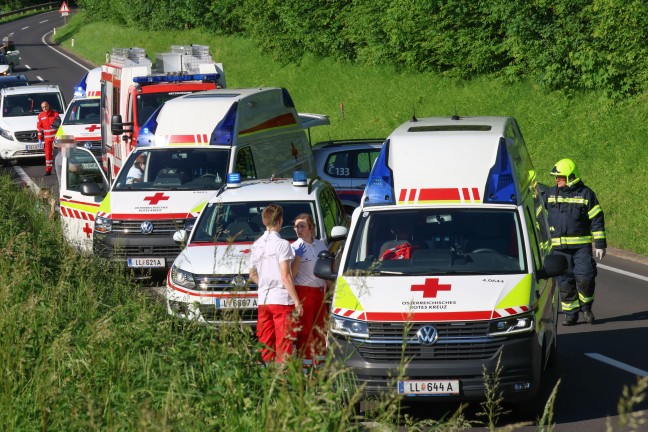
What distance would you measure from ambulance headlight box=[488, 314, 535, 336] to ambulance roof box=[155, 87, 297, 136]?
956 centimetres

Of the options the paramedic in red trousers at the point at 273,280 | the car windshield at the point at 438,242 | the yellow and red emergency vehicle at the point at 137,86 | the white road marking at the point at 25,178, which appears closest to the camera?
the car windshield at the point at 438,242

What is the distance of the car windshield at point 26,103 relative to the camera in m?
36.3

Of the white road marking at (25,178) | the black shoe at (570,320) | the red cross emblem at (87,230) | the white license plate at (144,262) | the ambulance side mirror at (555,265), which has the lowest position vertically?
the white road marking at (25,178)

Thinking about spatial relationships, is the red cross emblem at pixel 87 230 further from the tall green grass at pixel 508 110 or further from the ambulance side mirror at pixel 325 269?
the ambulance side mirror at pixel 325 269

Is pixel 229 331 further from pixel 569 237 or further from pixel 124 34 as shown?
pixel 124 34

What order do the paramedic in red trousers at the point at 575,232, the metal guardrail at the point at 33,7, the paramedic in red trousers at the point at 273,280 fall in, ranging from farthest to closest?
the metal guardrail at the point at 33,7 < the paramedic in red trousers at the point at 575,232 < the paramedic in red trousers at the point at 273,280

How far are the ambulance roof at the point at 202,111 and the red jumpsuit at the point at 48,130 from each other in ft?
44.3

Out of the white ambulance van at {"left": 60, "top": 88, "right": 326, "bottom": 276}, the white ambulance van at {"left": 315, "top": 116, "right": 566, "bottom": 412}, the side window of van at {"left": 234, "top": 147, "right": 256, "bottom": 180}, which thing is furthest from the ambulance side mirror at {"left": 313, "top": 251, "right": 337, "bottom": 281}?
the side window of van at {"left": 234, "top": 147, "right": 256, "bottom": 180}

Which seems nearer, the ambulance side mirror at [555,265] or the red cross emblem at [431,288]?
the red cross emblem at [431,288]

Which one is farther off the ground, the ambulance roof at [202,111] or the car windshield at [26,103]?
the ambulance roof at [202,111]

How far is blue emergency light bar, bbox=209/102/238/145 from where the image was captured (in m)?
18.8

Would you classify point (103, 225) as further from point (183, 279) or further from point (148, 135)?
point (183, 279)

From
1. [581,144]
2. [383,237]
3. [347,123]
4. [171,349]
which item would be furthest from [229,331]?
[347,123]

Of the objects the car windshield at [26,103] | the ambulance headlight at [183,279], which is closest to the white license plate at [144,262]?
the ambulance headlight at [183,279]
